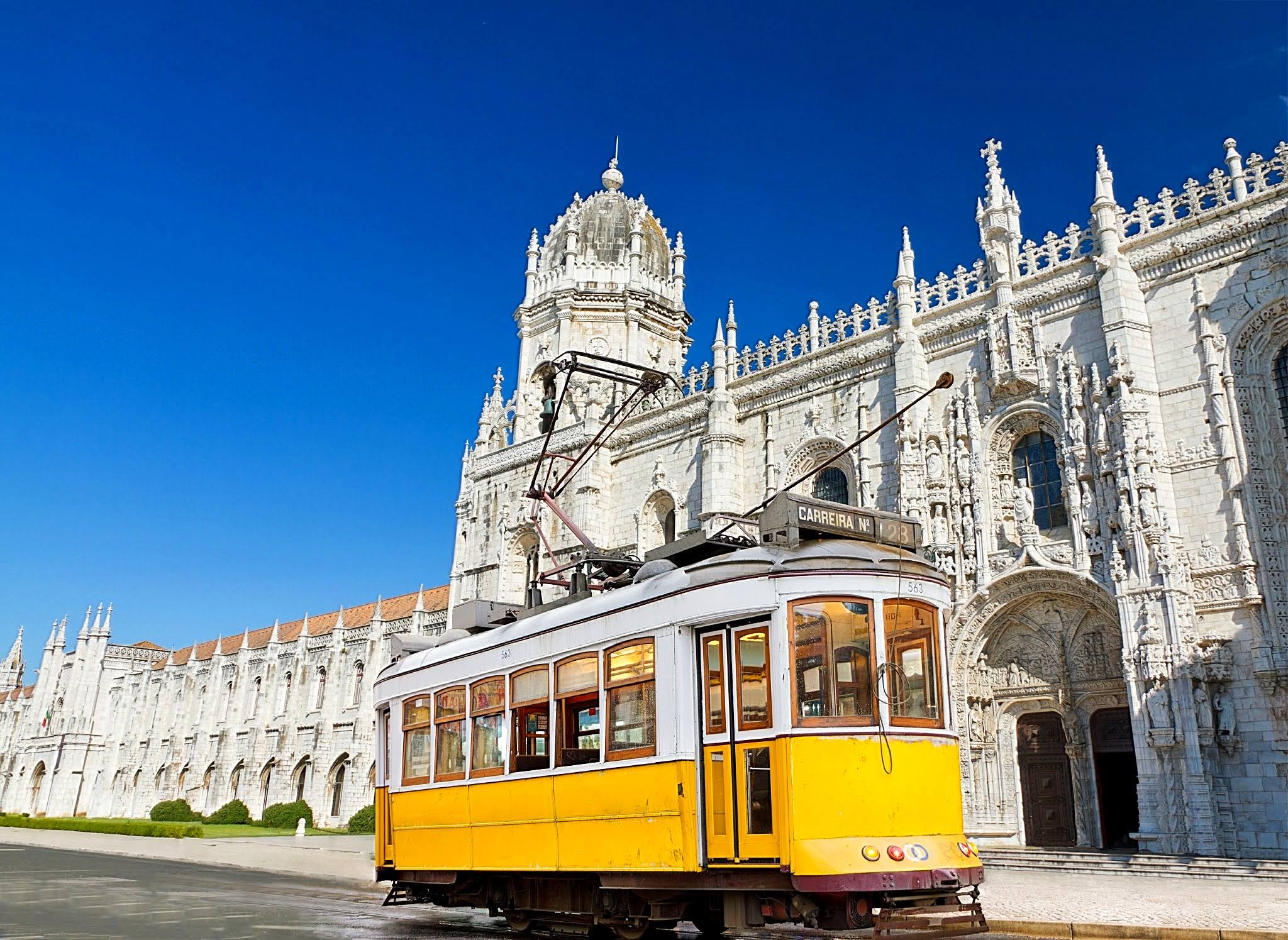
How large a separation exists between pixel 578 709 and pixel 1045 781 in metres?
15.5

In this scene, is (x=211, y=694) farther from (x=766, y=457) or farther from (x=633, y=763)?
(x=633, y=763)

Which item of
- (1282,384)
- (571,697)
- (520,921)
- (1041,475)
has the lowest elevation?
(520,921)

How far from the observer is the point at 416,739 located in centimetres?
1279

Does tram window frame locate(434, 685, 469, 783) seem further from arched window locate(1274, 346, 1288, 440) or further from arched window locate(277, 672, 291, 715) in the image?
arched window locate(277, 672, 291, 715)

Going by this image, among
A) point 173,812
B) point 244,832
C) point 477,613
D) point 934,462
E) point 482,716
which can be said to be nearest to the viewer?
point 482,716

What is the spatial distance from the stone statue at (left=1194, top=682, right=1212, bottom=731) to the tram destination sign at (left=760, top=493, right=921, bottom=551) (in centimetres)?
1179

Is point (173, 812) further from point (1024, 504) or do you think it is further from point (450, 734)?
point (450, 734)

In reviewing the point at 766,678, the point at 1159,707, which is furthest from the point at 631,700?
the point at 1159,707

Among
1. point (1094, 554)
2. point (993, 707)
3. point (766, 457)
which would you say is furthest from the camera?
point (766, 457)

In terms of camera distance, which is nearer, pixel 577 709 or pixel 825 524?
pixel 825 524

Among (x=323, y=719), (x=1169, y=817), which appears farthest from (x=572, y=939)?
(x=323, y=719)

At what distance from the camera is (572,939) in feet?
36.2

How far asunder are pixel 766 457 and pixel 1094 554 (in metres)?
10.1

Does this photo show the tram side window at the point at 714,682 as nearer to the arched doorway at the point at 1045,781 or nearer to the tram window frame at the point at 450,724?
the tram window frame at the point at 450,724
